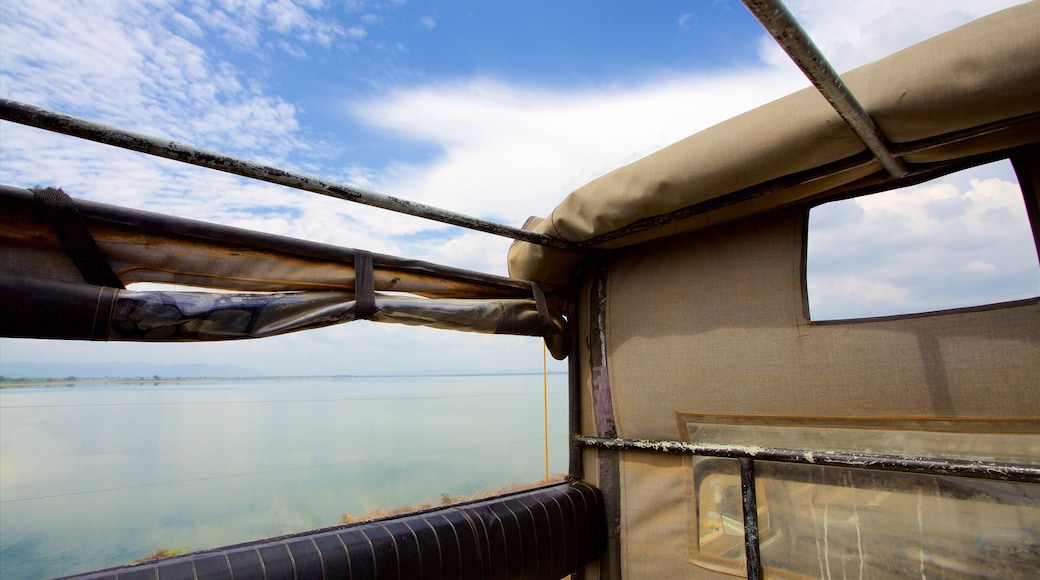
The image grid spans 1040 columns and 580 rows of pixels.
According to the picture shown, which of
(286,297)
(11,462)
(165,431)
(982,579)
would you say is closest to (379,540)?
(286,297)

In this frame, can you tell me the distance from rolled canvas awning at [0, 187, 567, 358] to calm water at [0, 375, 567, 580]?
1197mm

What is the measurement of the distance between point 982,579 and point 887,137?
111 centimetres

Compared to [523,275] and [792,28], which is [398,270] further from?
[792,28]

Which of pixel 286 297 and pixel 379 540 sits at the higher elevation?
pixel 286 297

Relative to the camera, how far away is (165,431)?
13.7 meters

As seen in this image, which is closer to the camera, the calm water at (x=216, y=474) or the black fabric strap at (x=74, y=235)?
the black fabric strap at (x=74, y=235)

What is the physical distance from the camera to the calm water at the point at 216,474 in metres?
5.34

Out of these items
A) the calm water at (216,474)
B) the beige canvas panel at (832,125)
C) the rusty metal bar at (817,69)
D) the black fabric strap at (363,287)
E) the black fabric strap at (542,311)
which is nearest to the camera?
the rusty metal bar at (817,69)

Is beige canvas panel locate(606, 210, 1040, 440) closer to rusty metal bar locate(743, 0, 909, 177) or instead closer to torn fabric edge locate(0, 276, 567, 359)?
rusty metal bar locate(743, 0, 909, 177)

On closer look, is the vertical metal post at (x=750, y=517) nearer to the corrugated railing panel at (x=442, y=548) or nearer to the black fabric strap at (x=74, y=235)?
the corrugated railing panel at (x=442, y=548)

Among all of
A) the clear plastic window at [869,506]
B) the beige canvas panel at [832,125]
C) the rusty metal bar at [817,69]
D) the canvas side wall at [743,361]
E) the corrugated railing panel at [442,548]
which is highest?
the beige canvas panel at [832,125]

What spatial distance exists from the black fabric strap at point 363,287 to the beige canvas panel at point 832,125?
688mm

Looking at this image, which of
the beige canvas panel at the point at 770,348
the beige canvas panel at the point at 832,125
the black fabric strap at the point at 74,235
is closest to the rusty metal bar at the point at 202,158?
the black fabric strap at the point at 74,235

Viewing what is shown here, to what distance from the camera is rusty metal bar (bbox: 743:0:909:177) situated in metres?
0.58
